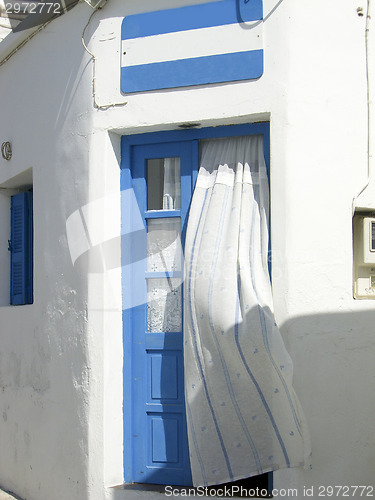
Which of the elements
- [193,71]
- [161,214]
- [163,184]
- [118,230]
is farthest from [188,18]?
[118,230]

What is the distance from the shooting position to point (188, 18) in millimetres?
4770

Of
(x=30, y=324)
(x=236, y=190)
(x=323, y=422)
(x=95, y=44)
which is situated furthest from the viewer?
(x=30, y=324)

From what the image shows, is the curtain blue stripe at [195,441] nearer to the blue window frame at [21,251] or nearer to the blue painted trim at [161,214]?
the blue painted trim at [161,214]

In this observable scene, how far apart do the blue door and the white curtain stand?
25 centimetres

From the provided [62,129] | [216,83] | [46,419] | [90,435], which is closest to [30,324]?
[46,419]

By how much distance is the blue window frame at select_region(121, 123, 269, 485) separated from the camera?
4.86 m

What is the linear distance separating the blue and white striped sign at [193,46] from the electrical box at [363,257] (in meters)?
1.23

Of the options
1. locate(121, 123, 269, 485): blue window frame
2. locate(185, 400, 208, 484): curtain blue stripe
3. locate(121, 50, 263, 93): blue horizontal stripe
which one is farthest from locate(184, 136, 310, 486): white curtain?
locate(121, 50, 263, 93): blue horizontal stripe

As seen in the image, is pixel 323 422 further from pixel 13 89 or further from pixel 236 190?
pixel 13 89

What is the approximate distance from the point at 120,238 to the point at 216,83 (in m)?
1.30

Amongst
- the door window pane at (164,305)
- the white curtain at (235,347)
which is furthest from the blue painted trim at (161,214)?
the door window pane at (164,305)

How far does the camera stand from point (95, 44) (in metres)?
5.06

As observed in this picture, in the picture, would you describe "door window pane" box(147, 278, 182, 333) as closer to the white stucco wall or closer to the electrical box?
the white stucco wall

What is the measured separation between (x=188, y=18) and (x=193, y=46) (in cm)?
21
